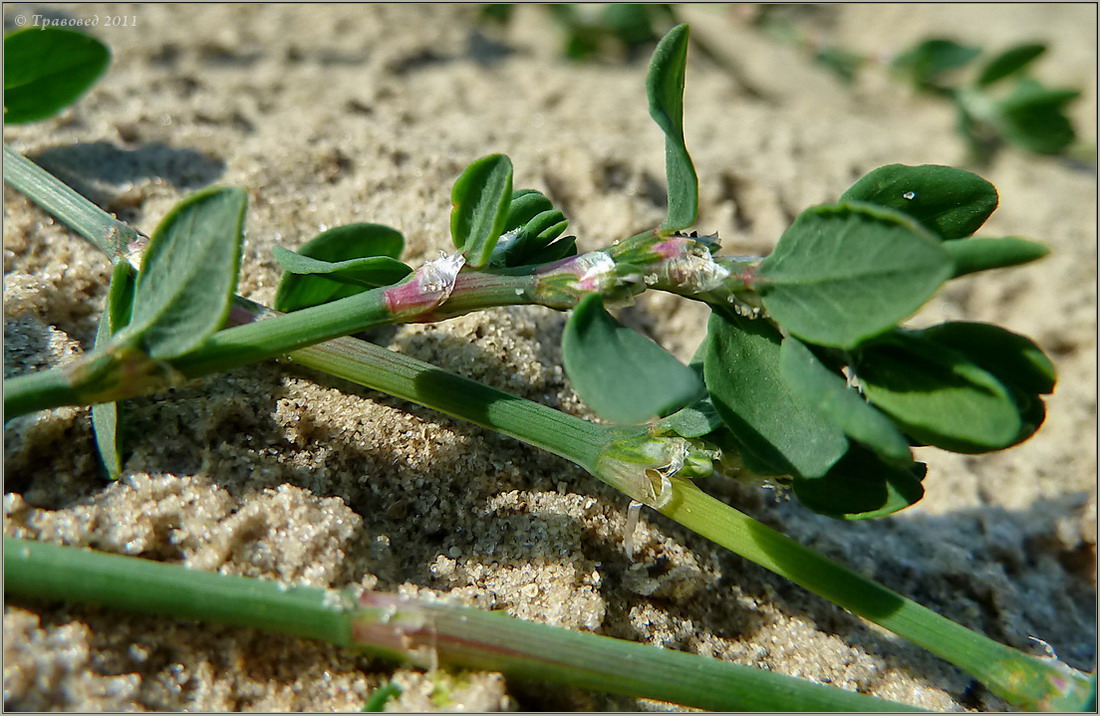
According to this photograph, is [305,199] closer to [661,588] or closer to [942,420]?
[661,588]

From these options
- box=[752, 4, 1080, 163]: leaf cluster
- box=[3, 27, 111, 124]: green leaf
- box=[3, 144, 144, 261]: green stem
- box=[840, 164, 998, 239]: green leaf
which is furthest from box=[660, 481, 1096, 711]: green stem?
box=[752, 4, 1080, 163]: leaf cluster

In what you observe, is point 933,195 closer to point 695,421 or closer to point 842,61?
point 695,421

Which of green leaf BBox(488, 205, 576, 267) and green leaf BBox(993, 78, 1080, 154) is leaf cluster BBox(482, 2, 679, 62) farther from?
green leaf BBox(488, 205, 576, 267)

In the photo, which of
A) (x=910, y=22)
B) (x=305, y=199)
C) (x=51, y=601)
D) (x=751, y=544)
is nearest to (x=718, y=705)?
(x=751, y=544)

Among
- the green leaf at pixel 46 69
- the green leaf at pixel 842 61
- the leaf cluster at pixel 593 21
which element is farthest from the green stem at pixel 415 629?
the green leaf at pixel 842 61

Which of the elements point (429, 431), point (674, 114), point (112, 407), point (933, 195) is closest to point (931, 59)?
point (933, 195)

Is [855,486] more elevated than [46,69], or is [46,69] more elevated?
[46,69]

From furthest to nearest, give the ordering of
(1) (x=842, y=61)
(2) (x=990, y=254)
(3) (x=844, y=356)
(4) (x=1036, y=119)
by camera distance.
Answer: (1) (x=842, y=61) < (4) (x=1036, y=119) < (3) (x=844, y=356) < (2) (x=990, y=254)

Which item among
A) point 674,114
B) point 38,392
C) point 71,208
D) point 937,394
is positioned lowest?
point 38,392
